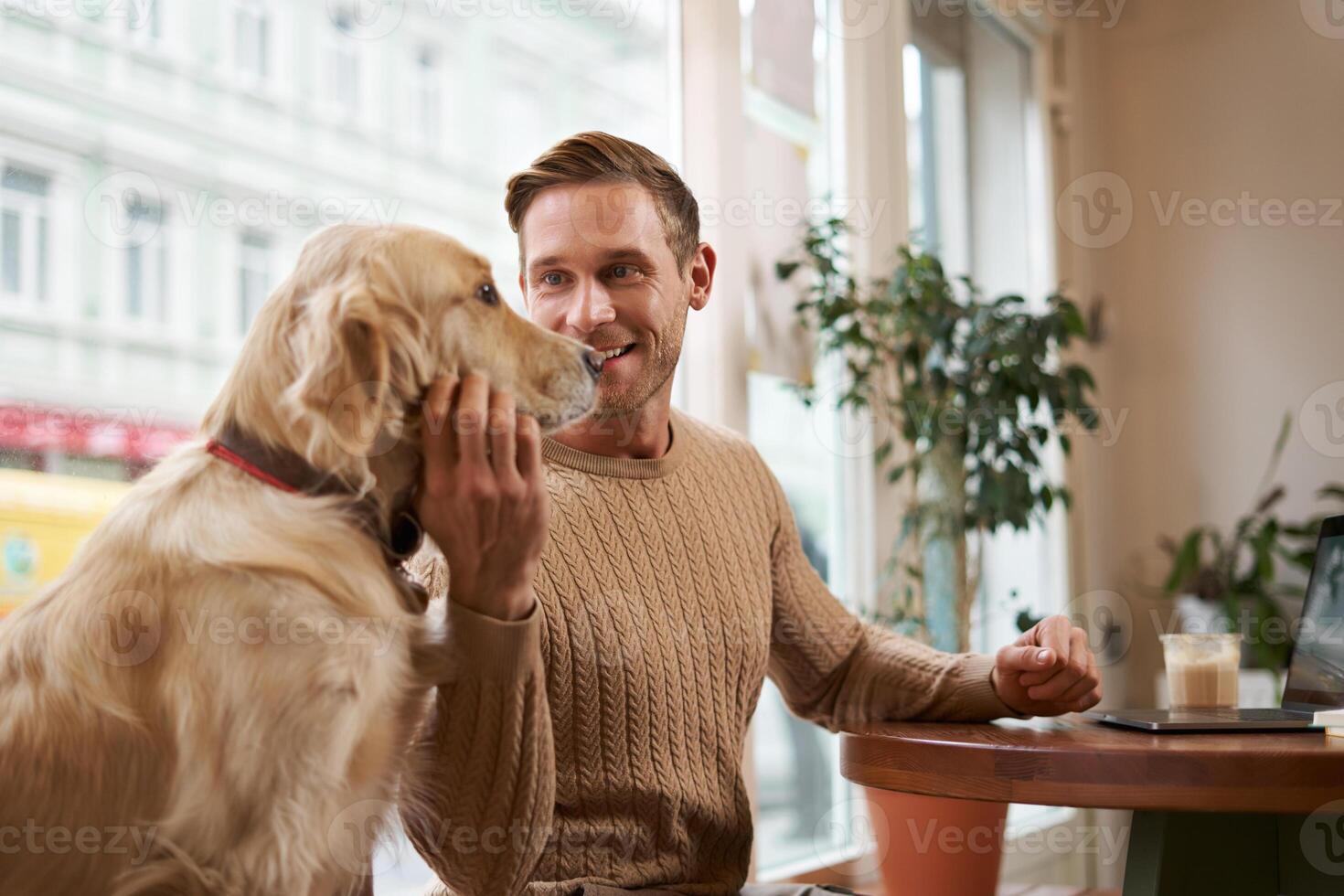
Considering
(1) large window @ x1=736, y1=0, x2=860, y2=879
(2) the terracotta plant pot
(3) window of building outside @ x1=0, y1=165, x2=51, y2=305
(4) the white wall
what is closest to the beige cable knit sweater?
(2) the terracotta plant pot

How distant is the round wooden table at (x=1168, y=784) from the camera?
103 centimetres

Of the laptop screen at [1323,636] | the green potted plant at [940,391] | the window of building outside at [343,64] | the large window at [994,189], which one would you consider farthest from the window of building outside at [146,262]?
the large window at [994,189]

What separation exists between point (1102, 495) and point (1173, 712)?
10.0 feet

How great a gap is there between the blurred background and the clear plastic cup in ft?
3.48

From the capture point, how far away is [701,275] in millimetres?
1723

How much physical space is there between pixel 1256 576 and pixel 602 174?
9.73 feet

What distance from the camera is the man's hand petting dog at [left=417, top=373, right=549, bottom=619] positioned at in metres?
0.95

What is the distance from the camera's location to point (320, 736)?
0.83m

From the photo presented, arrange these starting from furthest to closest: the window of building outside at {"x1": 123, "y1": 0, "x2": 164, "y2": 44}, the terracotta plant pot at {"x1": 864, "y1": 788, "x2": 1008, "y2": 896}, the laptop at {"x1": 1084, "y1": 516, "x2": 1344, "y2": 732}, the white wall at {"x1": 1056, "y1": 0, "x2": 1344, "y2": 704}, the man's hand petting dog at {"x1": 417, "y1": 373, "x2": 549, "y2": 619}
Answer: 1. the white wall at {"x1": 1056, "y1": 0, "x2": 1344, "y2": 704}
2. the terracotta plant pot at {"x1": 864, "y1": 788, "x2": 1008, "y2": 896}
3. the window of building outside at {"x1": 123, "y1": 0, "x2": 164, "y2": 44}
4. the laptop at {"x1": 1084, "y1": 516, "x2": 1344, "y2": 732}
5. the man's hand petting dog at {"x1": 417, "y1": 373, "x2": 549, "y2": 619}

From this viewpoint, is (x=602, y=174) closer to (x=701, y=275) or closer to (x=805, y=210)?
(x=701, y=275)

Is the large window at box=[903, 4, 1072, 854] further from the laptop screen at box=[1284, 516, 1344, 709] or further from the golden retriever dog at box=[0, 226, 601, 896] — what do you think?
the golden retriever dog at box=[0, 226, 601, 896]

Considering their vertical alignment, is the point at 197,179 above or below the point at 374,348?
above

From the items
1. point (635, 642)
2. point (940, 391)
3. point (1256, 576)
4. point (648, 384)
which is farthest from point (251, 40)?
point (1256, 576)

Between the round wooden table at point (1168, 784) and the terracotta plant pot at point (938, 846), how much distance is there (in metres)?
0.72
